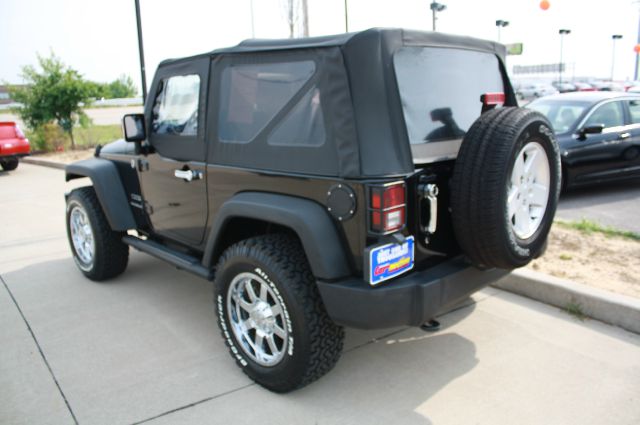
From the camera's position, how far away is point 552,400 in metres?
2.81

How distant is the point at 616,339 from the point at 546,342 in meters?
0.45

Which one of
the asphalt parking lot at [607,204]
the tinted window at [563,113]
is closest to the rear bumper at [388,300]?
the asphalt parking lot at [607,204]

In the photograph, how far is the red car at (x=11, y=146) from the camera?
13523 millimetres

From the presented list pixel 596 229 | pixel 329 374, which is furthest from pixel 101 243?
pixel 596 229

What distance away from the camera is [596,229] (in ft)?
17.6

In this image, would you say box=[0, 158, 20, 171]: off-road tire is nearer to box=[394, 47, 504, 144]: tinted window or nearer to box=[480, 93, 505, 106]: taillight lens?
box=[394, 47, 504, 144]: tinted window

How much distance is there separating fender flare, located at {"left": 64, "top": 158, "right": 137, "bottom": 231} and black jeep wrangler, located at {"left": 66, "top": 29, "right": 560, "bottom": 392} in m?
1.15

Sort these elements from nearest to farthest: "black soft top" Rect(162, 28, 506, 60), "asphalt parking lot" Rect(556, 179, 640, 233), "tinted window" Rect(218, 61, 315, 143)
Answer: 1. "black soft top" Rect(162, 28, 506, 60)
2. "tinted window" Rect(218, 61, 315, 143)
3. "asphalt parking lot" Rect(556, 179, 640, 233)

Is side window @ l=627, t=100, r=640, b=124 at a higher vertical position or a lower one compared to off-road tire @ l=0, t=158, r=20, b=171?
higher

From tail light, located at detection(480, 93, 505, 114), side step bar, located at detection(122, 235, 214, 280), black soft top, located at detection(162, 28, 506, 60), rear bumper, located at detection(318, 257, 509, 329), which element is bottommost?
side step bar, located at detection(122, 235, 214, 280)

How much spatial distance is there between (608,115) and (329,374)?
649 centimetres

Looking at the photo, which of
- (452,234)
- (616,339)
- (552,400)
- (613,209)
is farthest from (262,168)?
(613,209)

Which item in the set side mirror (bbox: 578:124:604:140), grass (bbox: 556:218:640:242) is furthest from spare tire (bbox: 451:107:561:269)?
side mirror (bbox: 578:124:604:140)

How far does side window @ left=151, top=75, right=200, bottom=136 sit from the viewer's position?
355 cm
